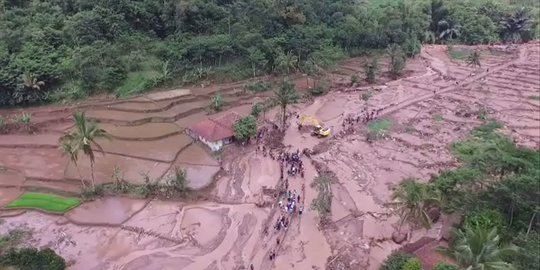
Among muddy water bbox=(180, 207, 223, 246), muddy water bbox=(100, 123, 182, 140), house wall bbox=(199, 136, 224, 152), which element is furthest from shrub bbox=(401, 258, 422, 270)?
muddy water bbox=(100, 123, 182, 140)

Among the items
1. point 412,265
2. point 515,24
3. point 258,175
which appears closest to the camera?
point 412,265

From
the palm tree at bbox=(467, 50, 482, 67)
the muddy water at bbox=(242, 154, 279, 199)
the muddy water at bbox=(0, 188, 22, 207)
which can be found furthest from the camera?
the palm tree at bbox=(467, 50, 482, 67)

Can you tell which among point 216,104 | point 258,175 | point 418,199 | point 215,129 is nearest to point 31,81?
point 216,104

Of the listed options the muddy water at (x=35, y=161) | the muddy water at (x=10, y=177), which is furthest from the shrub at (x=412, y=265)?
the muddy water at (x=10, y=177)

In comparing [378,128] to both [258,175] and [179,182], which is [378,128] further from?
[179,182]

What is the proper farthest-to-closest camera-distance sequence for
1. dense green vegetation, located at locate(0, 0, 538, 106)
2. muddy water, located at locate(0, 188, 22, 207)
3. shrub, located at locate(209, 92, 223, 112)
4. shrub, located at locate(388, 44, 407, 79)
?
shrub, located at locate(388, 44, 407, 79), dense green vegetation, located at locate(0, 0, 538, 106), shrub, located at locate(209, 92, 223, 112), muddy water, located at locate(0, 188, 22, 207)

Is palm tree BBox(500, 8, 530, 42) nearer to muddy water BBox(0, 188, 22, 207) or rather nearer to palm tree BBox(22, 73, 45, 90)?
palm tree BBox(22, 73, 45, 90)

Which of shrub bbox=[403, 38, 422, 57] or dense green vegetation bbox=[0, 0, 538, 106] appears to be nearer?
dense green vegetation bbox=[0, 0, 538, 106]
